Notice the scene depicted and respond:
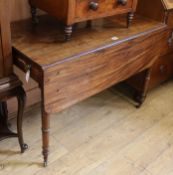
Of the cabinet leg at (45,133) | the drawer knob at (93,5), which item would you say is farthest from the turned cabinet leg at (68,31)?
the cabinet leg at (45,133)

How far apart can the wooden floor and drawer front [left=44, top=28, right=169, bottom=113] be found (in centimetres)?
44

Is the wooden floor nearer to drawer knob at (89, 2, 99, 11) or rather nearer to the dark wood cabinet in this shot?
the dark wood cabinet

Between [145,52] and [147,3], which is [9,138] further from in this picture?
[147,3]

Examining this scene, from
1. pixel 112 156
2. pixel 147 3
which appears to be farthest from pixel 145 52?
pixel 112 156

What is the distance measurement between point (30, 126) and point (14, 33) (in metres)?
0.72

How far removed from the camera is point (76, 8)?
4.16ft

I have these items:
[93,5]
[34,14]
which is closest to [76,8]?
[93,5]

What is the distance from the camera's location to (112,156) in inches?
65.1

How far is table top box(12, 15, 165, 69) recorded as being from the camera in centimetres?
122

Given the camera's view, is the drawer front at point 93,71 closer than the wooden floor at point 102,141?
Yes

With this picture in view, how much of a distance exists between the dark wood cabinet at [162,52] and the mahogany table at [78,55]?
0.31 feet

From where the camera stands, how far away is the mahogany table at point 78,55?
121 centimetres

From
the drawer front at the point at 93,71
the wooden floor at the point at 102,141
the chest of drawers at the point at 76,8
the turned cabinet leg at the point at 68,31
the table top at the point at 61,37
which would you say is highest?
the chest of drawers at the point at 76,8

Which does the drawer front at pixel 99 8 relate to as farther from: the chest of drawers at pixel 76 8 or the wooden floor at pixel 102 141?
the wooden floor at pixel 102 141
